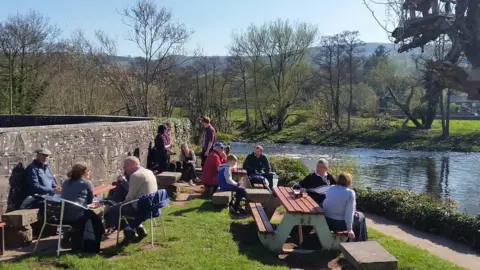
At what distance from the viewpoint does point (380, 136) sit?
135ft

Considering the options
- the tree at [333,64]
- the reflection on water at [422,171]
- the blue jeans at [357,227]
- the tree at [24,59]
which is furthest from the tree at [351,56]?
the blue jeans at [357,227]

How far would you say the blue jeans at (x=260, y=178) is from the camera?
10.3 metres

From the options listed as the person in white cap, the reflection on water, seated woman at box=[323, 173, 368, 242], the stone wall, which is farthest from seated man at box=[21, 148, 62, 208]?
the reflection on water

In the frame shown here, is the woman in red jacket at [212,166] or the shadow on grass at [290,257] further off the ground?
the woman in red jacket at [212,166]

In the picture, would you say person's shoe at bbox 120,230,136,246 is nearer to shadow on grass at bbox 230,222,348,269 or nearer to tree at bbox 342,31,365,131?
shadow on grass at bbox 230,222,348,269

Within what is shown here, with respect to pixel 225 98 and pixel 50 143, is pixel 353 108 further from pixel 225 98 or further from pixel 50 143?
pixel 50 143

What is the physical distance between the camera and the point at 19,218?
6.20 m

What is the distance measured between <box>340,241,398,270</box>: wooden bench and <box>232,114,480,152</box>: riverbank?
33.8 meters

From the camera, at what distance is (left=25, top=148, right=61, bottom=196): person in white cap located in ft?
23.1

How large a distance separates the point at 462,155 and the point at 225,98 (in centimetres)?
2000

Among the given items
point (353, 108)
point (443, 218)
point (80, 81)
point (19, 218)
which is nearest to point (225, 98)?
point (353, 108)

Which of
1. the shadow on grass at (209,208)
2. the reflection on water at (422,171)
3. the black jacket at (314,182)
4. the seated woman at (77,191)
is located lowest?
the reflection on water at (422,171)

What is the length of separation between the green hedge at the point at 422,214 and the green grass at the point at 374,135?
2782 centimetres

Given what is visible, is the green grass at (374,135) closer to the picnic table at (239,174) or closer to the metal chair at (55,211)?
the picnic table at (239,174)
